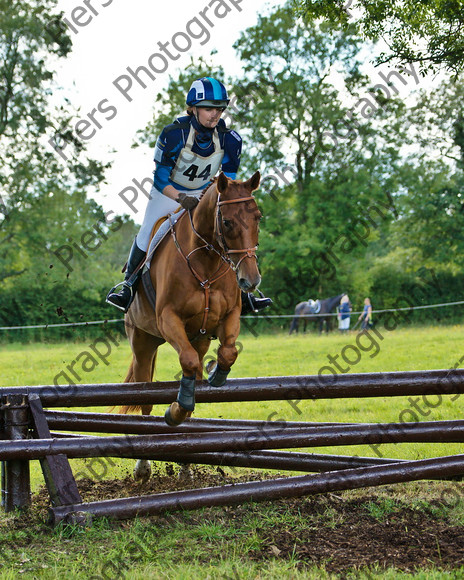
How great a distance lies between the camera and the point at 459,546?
11.1ft

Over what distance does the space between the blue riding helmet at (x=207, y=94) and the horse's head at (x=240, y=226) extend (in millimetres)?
862

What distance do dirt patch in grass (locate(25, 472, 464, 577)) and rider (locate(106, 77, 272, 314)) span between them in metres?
1.62

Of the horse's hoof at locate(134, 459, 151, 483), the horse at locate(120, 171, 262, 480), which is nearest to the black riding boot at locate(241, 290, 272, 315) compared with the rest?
the horse at locate(120, 171, 262, 480)

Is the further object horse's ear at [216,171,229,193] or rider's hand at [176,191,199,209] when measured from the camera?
rider's hand at [176,191,199,209]

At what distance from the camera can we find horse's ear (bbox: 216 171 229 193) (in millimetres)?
4008

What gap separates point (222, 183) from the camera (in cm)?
404

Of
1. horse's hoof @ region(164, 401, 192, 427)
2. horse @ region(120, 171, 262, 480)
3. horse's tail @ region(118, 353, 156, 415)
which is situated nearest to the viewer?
horse @ region(120, 171, 262, 480)

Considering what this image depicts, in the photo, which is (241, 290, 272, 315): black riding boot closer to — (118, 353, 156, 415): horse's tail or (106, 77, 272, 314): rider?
(106, 77, 272, 314): rider

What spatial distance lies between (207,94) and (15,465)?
293cm

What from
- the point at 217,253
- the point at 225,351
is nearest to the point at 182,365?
the point at 225,351

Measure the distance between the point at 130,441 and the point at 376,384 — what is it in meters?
1.64

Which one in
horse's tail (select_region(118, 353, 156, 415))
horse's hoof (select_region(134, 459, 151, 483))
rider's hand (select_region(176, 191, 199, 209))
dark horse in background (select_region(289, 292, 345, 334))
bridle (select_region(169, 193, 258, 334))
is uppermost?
rider's hand (select_region(176, 191, 199, 209))

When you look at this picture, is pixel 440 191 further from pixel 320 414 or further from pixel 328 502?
pixel 328 502

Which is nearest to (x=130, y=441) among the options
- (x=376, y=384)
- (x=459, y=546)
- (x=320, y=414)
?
(x=376, y=384)
